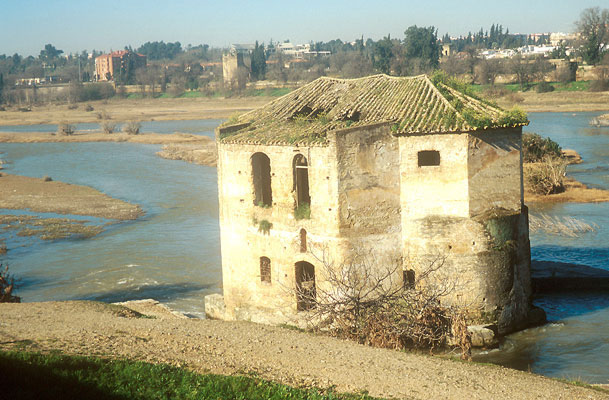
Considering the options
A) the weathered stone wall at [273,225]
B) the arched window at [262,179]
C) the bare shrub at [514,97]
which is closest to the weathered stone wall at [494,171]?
the weathered stone wall at [273,225]

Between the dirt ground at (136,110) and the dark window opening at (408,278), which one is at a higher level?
the dirt ground at (136,110)

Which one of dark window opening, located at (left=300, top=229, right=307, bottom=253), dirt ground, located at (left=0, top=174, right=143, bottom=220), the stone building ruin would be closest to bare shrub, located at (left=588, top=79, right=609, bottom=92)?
dirt ground, located at (left=0, top=174, right=143, bottom=220)

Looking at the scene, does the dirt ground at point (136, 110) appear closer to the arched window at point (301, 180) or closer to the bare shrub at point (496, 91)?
the bare shrub at point (496, 91)

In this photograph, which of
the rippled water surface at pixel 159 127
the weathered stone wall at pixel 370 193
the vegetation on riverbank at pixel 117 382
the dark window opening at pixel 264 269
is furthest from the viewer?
the rippled water surface at pixel 159 127

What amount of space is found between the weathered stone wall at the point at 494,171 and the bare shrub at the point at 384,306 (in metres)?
1.67

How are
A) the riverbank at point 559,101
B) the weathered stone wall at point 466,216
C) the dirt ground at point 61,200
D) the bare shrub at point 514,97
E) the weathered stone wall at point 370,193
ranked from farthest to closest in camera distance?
the bare shrub at point 514,97 < the riverbank at point 559,101 < the dirt ground at point 61,200 < the weathered stone wall at point 466,216 < the weathered stone wall at point 370,193

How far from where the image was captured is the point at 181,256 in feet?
86.9

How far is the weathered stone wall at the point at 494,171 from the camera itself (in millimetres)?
15969

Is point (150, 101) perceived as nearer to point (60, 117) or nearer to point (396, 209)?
point (60, 117)

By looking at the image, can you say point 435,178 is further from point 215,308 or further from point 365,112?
point 215,308

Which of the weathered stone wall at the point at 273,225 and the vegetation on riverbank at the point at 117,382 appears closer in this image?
the vegetation on riverbank at the point at 117,382

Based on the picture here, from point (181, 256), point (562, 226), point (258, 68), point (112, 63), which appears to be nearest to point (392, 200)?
point (181, 256)

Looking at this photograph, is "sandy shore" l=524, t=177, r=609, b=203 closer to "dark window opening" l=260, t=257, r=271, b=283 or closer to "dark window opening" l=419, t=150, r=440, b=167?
"dark window opening" l=419, t=150, r=440, b=167

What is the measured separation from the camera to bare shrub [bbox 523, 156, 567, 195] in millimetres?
35344
